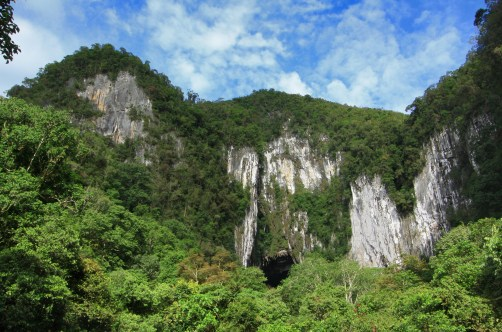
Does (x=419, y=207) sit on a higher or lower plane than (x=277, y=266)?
higher

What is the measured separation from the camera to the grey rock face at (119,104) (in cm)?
4950

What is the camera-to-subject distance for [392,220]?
1673 inches

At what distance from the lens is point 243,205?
51906 millimetres

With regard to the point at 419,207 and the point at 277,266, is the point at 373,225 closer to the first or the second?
the point at 419,207

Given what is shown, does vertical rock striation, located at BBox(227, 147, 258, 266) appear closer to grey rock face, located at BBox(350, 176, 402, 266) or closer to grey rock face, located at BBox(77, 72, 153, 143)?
grey rock face, located at BBox(350, 176, 402, 266)

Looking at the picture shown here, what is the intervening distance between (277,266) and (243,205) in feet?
37.2

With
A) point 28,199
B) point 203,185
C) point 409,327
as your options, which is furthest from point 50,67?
point 409,327

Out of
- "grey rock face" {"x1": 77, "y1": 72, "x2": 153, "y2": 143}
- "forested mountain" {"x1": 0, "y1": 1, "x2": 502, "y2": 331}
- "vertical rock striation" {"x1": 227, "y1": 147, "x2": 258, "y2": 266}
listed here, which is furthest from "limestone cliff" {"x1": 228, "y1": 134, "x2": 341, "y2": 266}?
"grey rock face" {"x1": 77, "y1": 72, "x2": 153, "y2": 143}

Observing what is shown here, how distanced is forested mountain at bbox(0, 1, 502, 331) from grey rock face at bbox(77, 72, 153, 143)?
0.19 metres

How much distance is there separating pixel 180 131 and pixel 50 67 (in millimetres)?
19033

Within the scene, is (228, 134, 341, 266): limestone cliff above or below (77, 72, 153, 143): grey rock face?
below

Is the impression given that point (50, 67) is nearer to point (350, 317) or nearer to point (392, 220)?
point (392, 220)

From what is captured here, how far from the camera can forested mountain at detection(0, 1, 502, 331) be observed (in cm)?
1165

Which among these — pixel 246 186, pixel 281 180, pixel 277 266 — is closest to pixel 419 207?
pixel 246 186
